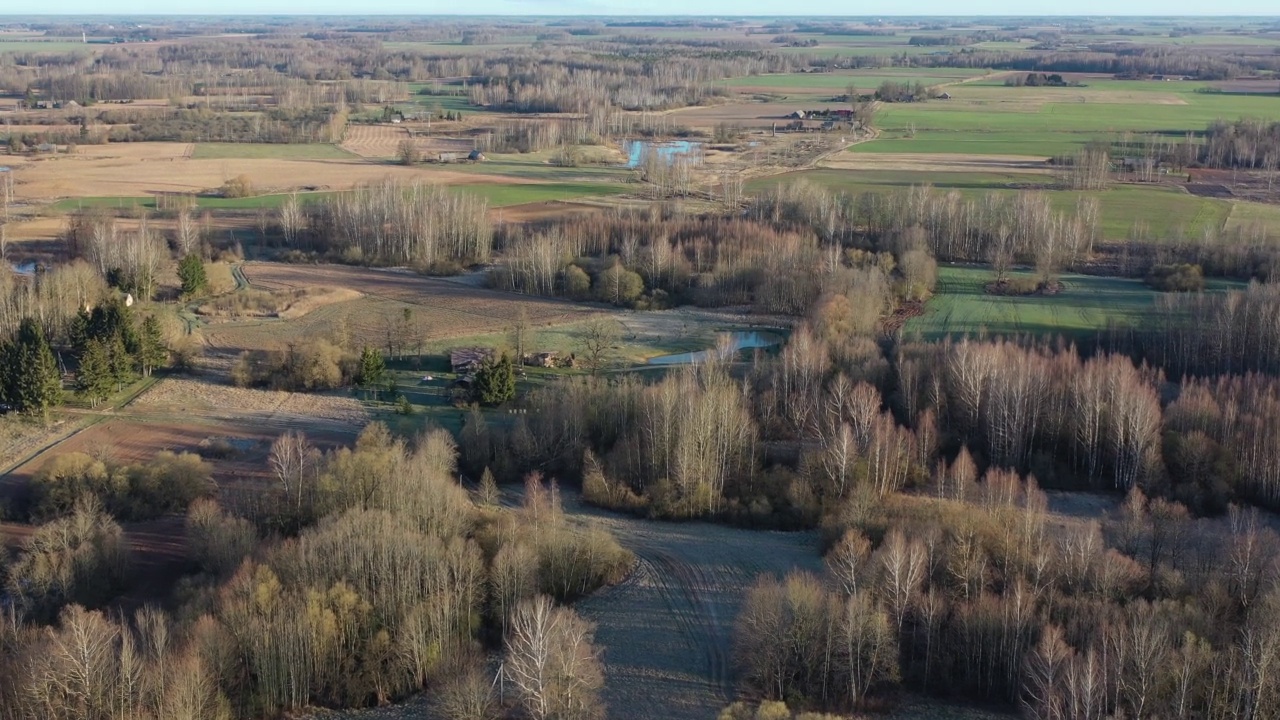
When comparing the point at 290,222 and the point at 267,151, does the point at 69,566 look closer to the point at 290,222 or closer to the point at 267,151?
the point at 290,222

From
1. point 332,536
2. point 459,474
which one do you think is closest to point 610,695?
point 332,536

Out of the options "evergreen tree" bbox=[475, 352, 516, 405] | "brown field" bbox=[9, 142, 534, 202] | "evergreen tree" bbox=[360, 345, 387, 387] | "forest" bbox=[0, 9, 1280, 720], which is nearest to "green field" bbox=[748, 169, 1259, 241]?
"forest" bbox=[0, 9, 1280, 720]

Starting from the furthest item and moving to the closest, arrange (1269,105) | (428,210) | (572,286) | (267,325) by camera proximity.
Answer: (1269,105) → (428,210) → (572,286) → (267,325)

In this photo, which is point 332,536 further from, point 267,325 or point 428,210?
point 428,210

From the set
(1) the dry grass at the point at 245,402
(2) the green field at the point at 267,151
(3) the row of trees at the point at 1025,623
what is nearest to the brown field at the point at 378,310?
(1) the dry grass at the point at 245,402

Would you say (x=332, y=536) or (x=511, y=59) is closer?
(x=332, y=536)

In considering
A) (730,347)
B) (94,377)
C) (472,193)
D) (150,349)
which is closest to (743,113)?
(472,193)

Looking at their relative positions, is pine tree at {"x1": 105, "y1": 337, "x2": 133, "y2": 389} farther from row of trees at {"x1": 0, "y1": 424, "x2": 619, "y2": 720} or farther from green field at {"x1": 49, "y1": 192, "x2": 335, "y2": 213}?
green field at {"x1": 49, "y1": 192, "x2": 335, "y2": 213}
